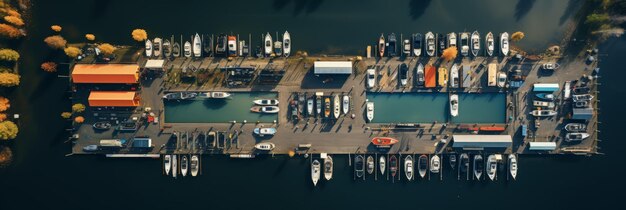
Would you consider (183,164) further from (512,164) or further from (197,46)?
(512,164)

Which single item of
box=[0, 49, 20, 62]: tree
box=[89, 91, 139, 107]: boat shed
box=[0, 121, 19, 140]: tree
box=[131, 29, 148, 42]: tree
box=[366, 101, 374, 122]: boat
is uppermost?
box=[131, 29, 148, 42]: tree

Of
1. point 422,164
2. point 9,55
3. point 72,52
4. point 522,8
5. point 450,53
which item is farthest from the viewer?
point 522,8

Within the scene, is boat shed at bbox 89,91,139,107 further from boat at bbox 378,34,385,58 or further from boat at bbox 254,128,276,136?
Answer: boat at bbox 378,34,385,58

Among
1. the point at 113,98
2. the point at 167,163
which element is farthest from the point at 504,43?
the point at 113,98

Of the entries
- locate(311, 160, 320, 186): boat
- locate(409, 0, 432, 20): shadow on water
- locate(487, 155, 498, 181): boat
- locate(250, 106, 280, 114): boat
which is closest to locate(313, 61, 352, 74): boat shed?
locate(250, 106, 280, 114): boat

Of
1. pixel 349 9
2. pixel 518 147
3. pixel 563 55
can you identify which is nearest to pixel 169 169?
pixel 349 9

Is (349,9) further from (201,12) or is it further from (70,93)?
(70,93)
